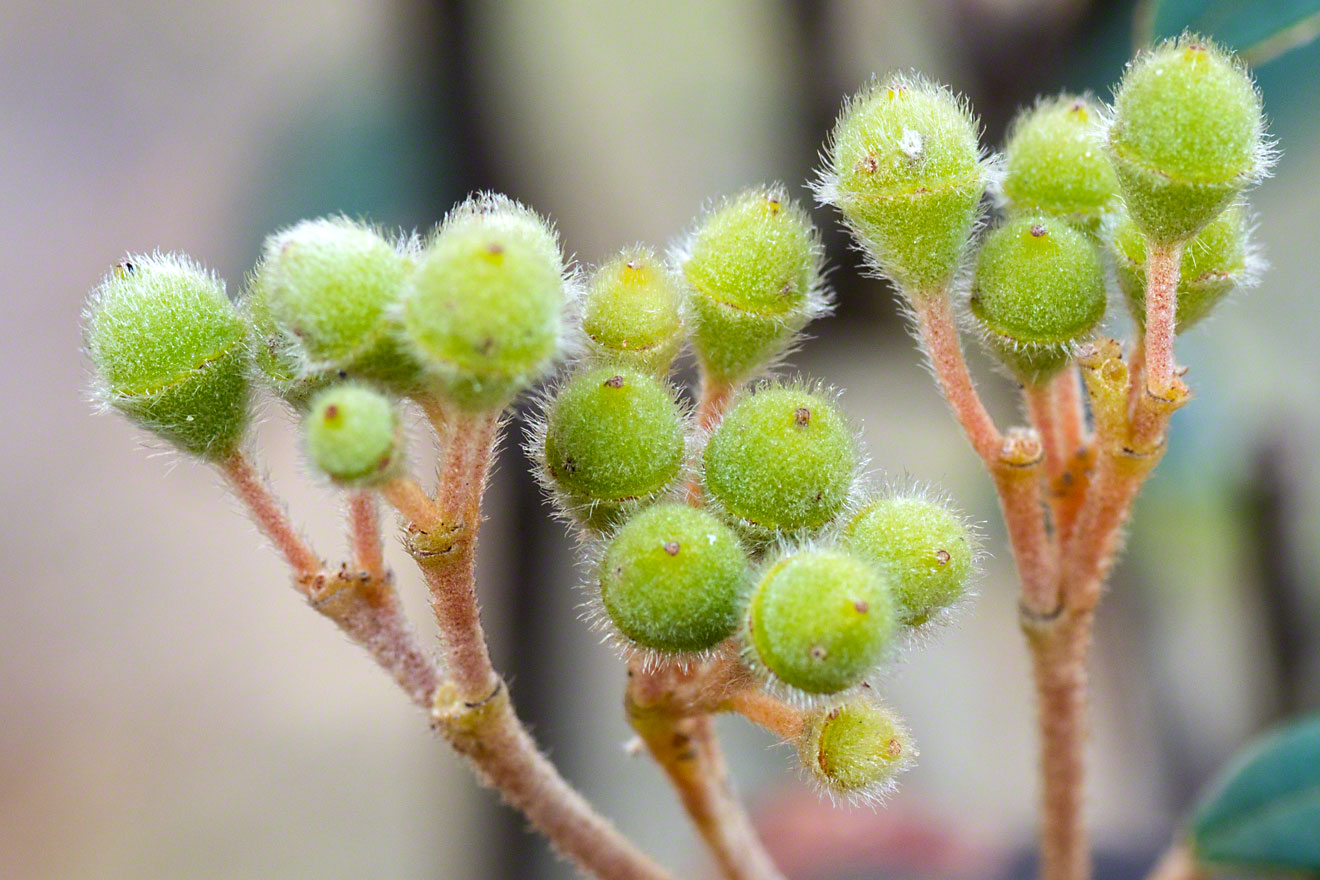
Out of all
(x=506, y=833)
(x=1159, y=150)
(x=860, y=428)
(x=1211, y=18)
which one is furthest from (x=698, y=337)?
(x=506, y=833)

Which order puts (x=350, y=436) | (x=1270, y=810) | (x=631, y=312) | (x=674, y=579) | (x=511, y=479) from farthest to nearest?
(x=511, y=479), (x=1270, y=810), (x=631, y=312), (x=674, y=579), (x=350, y=436)

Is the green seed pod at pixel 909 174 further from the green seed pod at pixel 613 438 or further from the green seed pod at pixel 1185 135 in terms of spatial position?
the green seed pod at pixel 613 438

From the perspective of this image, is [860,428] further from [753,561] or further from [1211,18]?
[1211,18]

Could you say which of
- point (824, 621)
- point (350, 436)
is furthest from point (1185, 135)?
point (350, 436)

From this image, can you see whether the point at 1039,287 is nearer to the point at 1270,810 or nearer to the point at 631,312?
the point at 631,312

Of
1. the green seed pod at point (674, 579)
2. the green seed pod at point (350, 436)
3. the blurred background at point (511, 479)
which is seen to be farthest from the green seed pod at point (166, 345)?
the blurred background at point (511, 479)
